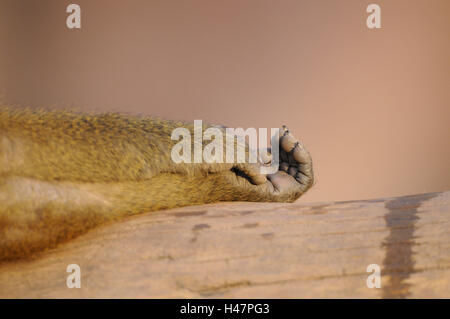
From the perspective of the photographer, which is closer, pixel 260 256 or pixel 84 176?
pixel 260 256

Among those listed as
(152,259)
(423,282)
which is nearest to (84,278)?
(152,259)

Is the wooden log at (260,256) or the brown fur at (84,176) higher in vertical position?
the brown fur at (84,176)

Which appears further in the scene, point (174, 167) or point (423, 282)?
point (174, 167)

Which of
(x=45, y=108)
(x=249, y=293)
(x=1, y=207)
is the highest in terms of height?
(x=45, y=108)

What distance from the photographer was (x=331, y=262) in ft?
1.71

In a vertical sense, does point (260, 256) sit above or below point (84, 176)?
below

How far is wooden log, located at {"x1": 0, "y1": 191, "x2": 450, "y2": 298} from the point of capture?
502mm

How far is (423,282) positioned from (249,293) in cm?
21

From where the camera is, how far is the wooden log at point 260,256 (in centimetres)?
50

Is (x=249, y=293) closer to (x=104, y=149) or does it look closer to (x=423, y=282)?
(x=423, y=282)

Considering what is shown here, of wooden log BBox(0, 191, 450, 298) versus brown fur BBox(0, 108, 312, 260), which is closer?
wooden log BBox(0, 191, 450, 298)

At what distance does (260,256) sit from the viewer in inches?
21.1

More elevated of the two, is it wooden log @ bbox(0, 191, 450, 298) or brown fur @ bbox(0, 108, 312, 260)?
brown fur @ bbox(0, 108, 312, 260)

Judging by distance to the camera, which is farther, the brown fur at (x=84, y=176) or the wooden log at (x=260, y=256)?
the brown fur at (x=84, y=176)
